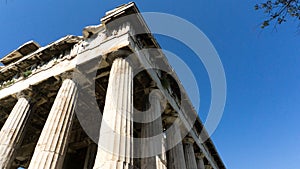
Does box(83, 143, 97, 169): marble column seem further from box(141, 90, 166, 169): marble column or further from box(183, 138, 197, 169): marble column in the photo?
box(183, 138, 197, 169): marble column

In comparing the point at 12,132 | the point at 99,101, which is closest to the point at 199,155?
the point at 99,101

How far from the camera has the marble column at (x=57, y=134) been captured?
839cm

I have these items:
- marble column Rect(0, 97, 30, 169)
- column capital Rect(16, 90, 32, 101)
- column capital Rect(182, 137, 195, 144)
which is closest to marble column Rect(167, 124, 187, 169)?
column capital Rect(182, 137, 195, 144)

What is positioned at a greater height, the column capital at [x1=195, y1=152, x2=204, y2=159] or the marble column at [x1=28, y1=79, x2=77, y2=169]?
the column capital at [x1=195, y1=152, x2=204, y2=159]

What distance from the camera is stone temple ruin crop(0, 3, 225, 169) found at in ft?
27.8

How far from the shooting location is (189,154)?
637 inches

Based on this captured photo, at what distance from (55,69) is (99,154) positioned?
790 centimetres

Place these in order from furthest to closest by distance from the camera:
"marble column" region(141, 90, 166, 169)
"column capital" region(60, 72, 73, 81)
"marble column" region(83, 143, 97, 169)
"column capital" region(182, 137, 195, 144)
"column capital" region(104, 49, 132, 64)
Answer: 1. "column capital" region(182, 137, 195, 144)
2. "marble column" region(83, 143, 97, 169)
3. "column capital" region(60, 72, 73, 81)
4. "column capital" region(104, 49, 132, 64)
5. "marble column" region(141, 90, 166, 169)

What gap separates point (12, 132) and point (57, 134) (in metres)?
3.85

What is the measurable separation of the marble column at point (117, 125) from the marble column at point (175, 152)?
20.0 ft

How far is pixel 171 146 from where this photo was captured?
1362 centimetres

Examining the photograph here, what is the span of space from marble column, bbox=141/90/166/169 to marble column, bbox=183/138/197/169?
575cm

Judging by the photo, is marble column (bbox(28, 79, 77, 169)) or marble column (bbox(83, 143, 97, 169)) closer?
marble column (bbox(28, 79, 77, 169))

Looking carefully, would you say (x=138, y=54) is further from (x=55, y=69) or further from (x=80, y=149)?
(x=80, y=149)
